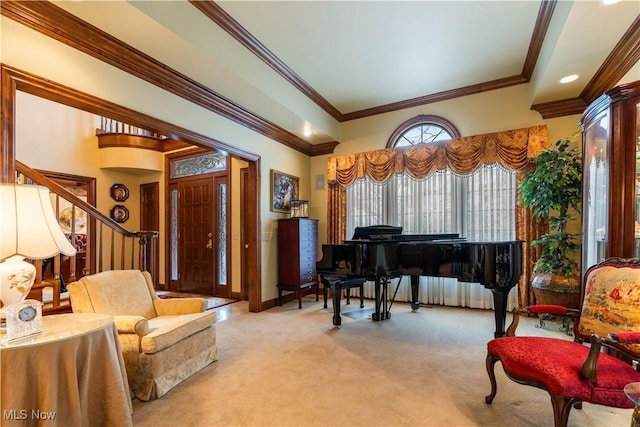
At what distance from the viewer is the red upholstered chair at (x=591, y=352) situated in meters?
1.42

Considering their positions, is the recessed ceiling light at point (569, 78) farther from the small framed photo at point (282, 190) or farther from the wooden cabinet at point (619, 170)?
the small framed photo at point (282, 190)

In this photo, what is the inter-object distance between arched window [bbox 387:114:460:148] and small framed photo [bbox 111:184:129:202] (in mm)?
5373

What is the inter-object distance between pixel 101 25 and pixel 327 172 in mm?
3669

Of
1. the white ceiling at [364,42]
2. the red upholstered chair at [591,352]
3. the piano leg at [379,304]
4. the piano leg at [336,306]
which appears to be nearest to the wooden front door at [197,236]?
the white ceiling at [364,42]

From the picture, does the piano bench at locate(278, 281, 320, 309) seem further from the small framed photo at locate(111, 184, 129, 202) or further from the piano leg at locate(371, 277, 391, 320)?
the small framed photo at locate(111, 184, 129, 202)

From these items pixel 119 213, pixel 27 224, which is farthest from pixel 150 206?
pixel 27 224

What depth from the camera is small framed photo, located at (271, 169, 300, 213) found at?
478cm

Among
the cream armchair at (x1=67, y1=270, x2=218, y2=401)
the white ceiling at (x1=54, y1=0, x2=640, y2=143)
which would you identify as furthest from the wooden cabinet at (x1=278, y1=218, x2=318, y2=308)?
the cream armchair at (x1=67, y1=270, x2=218, y2=401)

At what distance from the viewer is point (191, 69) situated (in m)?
3.00

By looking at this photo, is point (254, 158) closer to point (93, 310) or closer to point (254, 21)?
point (254, 21)

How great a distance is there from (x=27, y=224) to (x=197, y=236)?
14.4 ft

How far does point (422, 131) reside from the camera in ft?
15.9

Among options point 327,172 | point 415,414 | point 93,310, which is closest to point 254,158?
point 327,172

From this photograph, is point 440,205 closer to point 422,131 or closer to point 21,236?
point 422,131
